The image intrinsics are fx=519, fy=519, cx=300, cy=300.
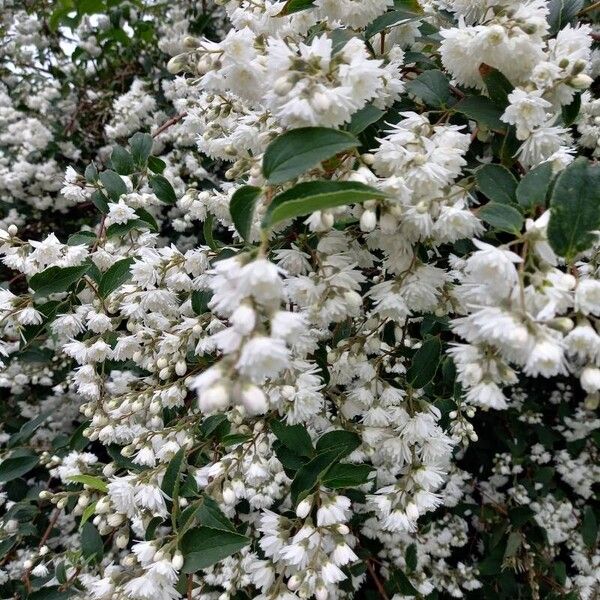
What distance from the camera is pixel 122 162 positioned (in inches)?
75.9

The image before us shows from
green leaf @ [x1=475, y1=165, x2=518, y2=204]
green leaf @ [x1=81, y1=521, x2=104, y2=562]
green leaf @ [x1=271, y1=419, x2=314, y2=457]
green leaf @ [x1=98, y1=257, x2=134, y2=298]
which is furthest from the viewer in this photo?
green leaf @ [x1=81, y1=521, x2=104, y2=562]

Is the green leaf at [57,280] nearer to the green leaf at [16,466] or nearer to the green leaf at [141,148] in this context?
the green leaf at [141,148]

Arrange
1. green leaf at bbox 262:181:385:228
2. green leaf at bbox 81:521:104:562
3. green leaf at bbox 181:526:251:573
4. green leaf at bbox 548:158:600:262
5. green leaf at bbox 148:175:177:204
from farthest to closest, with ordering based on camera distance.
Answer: green leaf at bbox 148:175:177:204 < green leaf at bbox 81:521:104:562 < green leaf at bbox 181:526:251:573 < green leaf at bbox 548:158:600:262 < green leaf at bbox 262:181:385:228

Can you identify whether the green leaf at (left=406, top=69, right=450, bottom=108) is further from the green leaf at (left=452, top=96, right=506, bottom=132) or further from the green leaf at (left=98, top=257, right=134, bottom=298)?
the green leaf at (left=98, top=257, right=134, bottom=298)

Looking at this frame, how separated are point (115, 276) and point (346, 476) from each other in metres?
0.88

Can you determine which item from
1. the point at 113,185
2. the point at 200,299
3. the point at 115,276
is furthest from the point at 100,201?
the point at 200,299

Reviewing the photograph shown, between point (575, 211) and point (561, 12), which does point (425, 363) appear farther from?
point (561, 12)

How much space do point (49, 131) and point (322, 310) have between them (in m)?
3.14

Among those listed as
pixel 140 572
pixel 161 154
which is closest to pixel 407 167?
pixel 140 572

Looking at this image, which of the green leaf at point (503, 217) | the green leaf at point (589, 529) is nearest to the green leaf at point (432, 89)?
the green leaf at point (503, 217)

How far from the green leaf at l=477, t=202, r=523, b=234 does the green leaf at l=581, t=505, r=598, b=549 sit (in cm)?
222

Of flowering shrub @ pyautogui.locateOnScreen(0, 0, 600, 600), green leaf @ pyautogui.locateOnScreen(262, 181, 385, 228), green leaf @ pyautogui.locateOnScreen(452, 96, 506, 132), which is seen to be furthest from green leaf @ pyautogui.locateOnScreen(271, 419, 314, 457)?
green leaf @ pyautogui.locateOnScreen(452, 96, 506, 132)

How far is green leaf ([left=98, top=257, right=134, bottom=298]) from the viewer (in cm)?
154

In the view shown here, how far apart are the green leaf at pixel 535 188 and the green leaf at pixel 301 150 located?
34 cm
